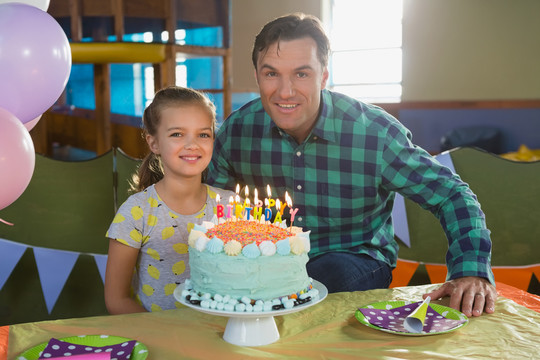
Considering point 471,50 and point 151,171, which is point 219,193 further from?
point 471,50

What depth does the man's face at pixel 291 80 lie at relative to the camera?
1925 millimetres

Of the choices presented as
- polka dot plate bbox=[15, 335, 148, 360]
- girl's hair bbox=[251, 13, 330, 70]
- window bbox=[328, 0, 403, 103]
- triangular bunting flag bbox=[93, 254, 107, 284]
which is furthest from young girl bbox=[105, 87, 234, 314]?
window bbox=[328, 0, 403, 103]

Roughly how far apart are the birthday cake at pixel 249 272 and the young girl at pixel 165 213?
558 mm

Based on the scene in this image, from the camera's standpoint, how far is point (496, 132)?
6.89 meters

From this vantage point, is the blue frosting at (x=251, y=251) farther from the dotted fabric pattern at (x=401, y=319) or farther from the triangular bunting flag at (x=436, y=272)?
the triangular bunting flag at (x=436, y=272)

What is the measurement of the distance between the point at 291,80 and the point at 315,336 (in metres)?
0.94

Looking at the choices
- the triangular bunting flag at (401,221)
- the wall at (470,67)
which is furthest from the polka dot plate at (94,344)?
the wall at (470,67)

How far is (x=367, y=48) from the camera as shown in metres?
8.27

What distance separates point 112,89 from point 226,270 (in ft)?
18.0

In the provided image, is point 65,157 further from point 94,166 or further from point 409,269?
point 409,269

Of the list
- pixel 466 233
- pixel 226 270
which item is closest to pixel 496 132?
pixel 466 233

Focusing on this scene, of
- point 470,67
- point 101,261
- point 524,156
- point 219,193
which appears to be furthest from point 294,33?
point 470,67

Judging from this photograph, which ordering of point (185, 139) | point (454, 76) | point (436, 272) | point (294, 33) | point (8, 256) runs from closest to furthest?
point (185, 139) → point (294, 33) → point (8, 256) → point (436, 272) → point (454, 76)

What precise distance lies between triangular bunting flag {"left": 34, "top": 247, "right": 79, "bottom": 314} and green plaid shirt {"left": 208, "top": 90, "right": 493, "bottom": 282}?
106 cm
